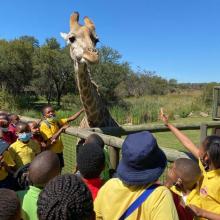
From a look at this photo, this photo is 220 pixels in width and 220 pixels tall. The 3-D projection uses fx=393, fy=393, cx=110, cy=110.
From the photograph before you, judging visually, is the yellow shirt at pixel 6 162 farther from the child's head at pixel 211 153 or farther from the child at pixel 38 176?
the child's head at pixel 211 153

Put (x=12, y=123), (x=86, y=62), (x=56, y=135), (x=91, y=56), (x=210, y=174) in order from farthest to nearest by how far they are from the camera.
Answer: (x=86, y=62) → (x=91, y=56) → (x=12, y=123) → (x=56, y=135) → (x=210, y=174)

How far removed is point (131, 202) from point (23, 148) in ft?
8.77

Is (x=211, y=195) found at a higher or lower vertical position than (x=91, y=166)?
lower

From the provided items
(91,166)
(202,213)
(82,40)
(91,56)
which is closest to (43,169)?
(91,166)

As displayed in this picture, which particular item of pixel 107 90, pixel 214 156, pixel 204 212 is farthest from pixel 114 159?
pixel 107 90

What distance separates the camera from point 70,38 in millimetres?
6273

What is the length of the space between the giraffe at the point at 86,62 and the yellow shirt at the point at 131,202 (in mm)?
3745

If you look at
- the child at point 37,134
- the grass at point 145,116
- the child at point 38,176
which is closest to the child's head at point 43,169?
the child at point 38,176

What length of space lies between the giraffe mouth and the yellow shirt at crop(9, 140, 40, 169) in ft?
5.66

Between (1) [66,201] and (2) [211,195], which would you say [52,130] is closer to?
→ (2) [211,195]

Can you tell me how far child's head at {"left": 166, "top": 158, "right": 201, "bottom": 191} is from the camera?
250 centimetres

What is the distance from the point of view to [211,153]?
8.70ft

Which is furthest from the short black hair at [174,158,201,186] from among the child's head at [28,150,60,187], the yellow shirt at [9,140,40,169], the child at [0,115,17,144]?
the child at [0,115,17,144]

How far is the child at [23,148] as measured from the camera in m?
4.37
